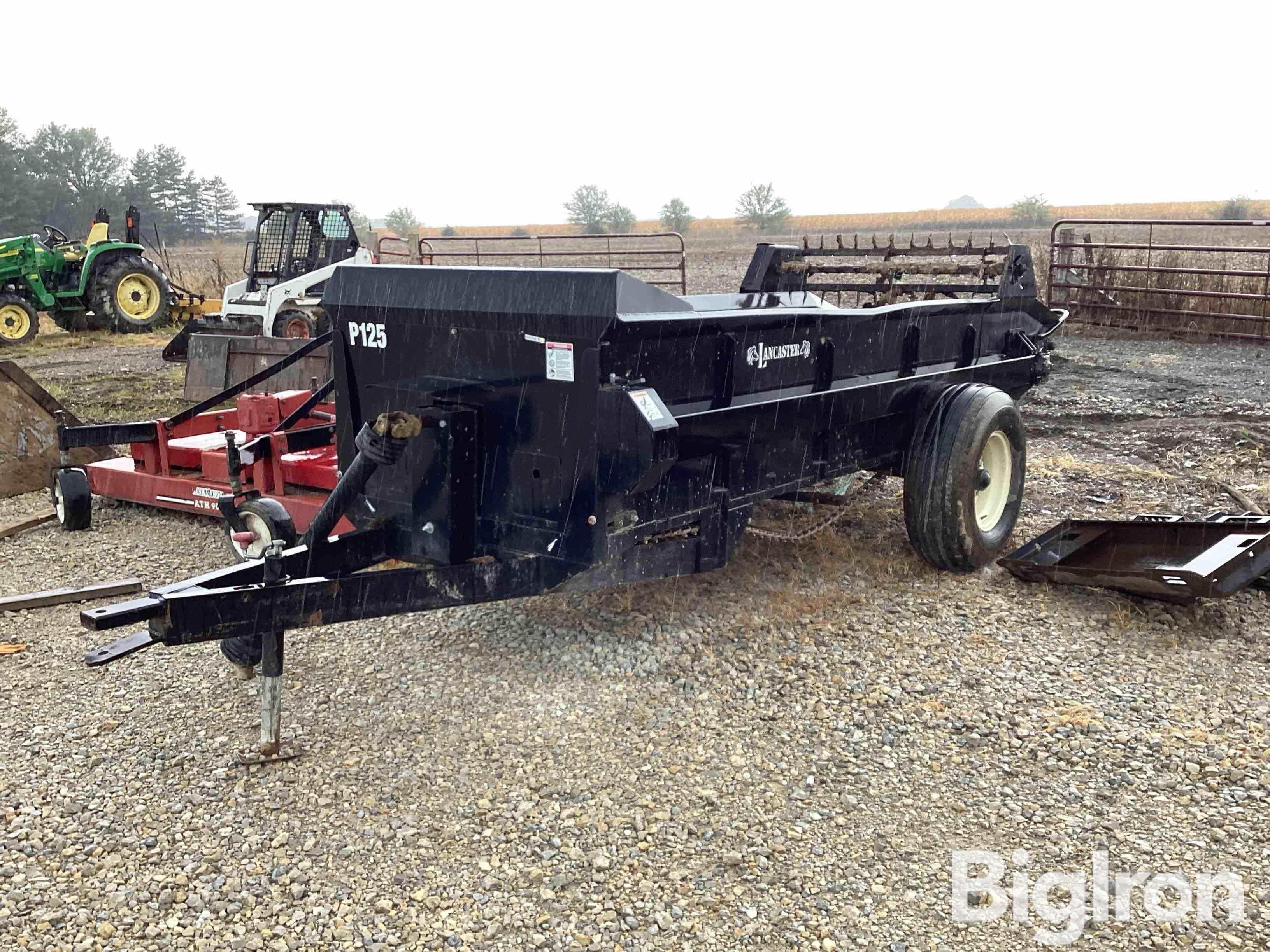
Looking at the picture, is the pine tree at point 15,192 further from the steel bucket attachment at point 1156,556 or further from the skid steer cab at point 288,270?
the steel bucket attachment at point 1156,556

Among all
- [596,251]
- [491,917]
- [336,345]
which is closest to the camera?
[491,917]

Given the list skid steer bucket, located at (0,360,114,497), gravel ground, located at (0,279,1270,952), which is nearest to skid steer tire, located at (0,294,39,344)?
skid steer bucket, located at (0,360,114,497)

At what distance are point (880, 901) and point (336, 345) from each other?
111 inches

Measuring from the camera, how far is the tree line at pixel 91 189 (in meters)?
42.3

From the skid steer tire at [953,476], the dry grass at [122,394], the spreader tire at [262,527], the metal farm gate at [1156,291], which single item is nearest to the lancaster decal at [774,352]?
the skid steer tire at [953,476]

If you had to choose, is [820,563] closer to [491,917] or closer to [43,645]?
[491,917]

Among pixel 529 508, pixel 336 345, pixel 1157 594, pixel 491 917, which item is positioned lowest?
pixel 491 917

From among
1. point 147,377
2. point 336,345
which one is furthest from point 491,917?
point 147,377

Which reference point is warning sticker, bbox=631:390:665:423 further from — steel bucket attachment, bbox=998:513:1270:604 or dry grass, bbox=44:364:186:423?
dry grass, bbox=44:364:186:423

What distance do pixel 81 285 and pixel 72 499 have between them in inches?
454

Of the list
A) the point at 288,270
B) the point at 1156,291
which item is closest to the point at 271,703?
the point at 288,270

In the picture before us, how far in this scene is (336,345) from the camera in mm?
4312

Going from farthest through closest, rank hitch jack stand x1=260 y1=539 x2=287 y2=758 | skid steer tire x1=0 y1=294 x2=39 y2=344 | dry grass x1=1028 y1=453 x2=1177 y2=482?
skid steer tire x1=0 y1=294 x2=39 y2=344, dry grass x1=1028 y1=453 x2=1177 y2=482, hitch jack stand x1=260 y1=539 x2=287 y2=758

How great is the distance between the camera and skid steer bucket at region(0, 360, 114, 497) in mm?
6859
